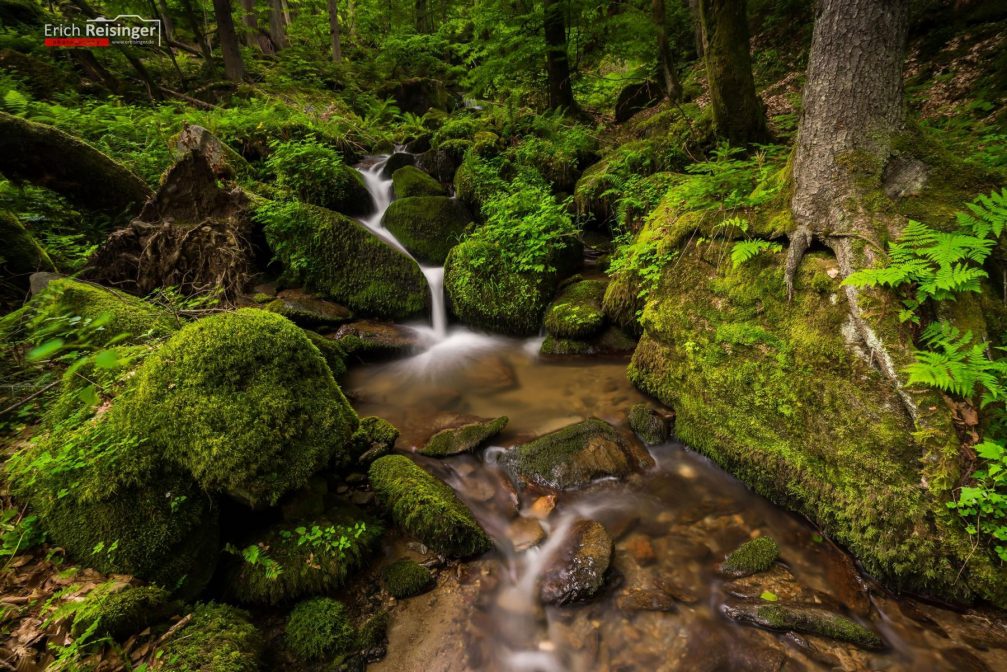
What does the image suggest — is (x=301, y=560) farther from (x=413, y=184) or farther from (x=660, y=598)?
(x=413, y=184)

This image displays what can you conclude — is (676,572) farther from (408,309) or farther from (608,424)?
(408,309)

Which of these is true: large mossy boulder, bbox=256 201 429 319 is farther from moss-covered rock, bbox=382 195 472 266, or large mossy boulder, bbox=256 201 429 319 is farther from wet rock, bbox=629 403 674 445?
wet rock, bbox=629 403 674 445

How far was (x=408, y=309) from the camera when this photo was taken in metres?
7.25

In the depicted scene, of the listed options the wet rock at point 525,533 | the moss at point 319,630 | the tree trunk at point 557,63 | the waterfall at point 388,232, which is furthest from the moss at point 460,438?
the tree trunk at point 557,63

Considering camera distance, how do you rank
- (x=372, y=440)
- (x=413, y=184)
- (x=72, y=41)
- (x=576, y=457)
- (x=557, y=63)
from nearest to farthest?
1. (x=372, y=440)
2. (x=576, y=457)
3. (x=413, y=184)
4. (x=557, y=63)
5. (x=72, y=41)

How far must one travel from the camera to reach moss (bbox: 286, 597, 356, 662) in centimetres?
259

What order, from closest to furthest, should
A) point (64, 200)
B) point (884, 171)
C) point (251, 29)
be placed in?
1. point (884, 171)
2. point (64, 200)
3. point (251, 29)

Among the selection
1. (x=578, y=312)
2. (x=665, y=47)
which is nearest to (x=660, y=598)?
(x=578, y=312)

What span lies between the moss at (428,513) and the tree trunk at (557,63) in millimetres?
10549

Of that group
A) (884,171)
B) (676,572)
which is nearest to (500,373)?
(676,572)

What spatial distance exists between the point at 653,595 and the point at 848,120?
4.15 metres

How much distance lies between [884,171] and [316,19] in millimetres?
27073

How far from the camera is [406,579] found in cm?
305

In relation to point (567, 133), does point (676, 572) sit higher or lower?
lower
